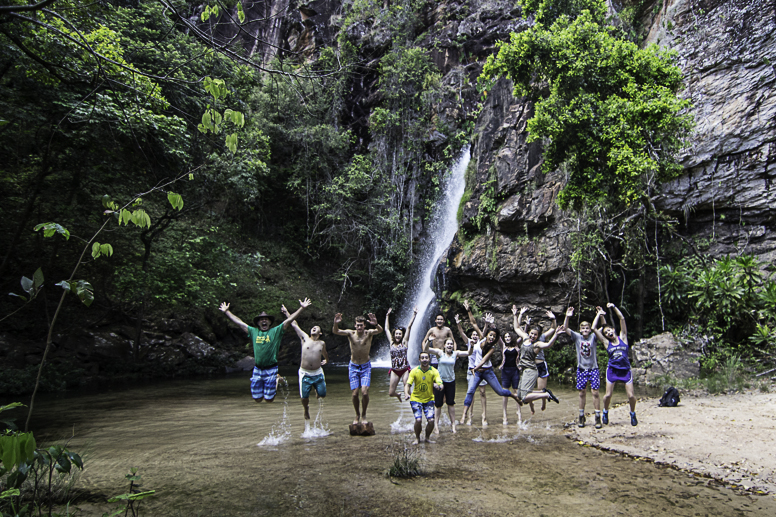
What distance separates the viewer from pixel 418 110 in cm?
2436

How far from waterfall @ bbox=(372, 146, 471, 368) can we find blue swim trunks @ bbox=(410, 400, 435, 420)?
533 inches

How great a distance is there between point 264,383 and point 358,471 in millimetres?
2700

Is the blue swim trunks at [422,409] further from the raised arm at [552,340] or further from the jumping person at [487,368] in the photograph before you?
the raised arm at [552,340]

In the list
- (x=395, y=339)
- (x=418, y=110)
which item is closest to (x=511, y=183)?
(x=418, y=110)

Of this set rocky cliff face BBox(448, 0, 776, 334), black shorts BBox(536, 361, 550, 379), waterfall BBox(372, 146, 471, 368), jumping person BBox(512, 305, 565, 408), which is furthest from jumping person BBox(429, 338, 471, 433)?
waterfall BBox(372, 146, 471, 368)

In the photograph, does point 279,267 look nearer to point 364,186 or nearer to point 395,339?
point 364,186

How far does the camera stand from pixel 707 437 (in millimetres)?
6492

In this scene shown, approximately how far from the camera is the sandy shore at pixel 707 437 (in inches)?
206

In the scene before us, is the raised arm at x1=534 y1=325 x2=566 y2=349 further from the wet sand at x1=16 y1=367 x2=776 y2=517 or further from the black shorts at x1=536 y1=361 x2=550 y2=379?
the wet sand at x1=16 y1=367 x2=776 y2=517

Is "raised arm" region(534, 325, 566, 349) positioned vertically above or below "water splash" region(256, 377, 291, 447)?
above

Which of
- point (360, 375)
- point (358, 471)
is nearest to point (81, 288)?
point (358, 471)

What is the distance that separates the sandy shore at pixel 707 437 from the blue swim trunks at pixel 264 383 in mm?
5044

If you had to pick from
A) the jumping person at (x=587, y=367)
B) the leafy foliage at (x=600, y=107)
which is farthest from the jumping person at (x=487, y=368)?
the leafy foliage at (x=600, y=107)

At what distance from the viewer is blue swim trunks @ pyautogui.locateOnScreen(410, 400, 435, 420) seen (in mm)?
6508
